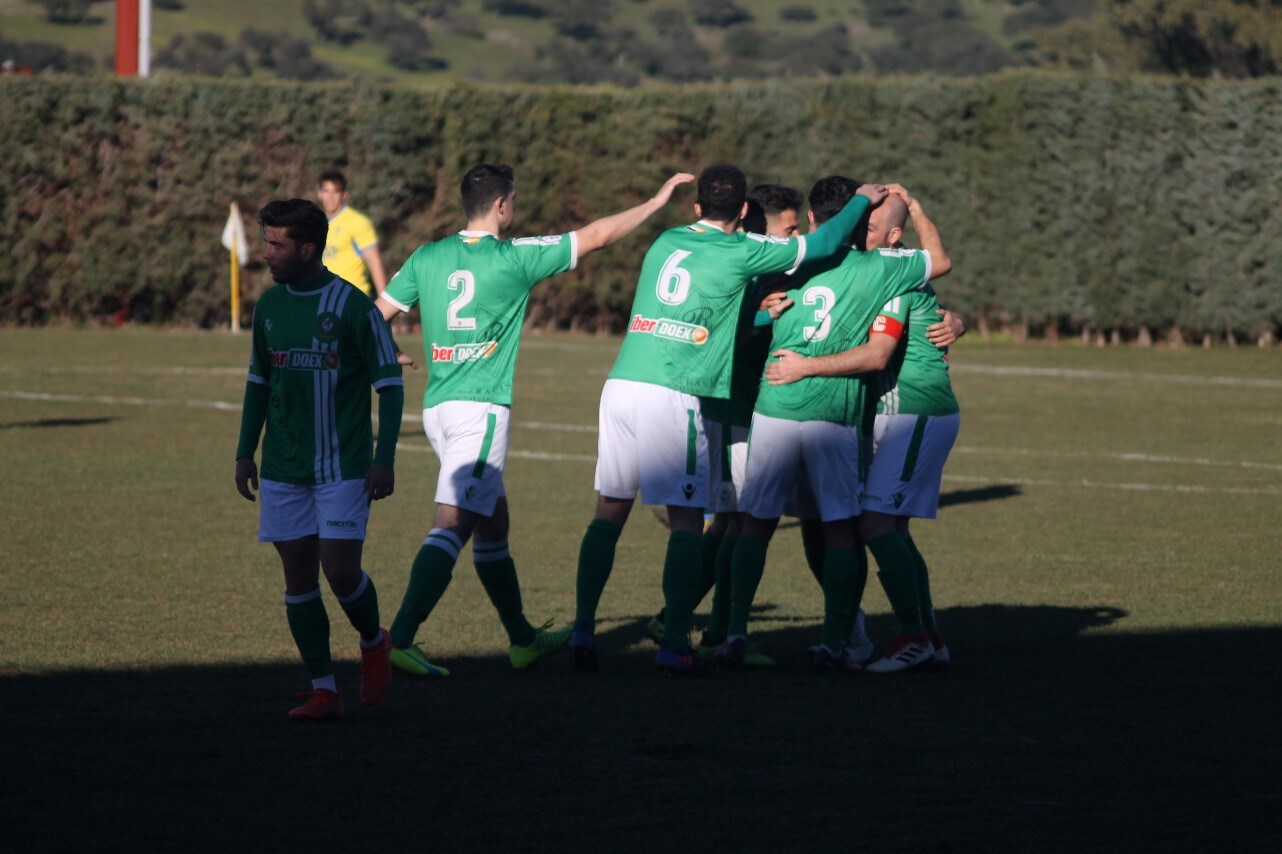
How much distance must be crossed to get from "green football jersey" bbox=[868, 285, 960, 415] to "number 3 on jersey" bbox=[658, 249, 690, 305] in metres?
0.99

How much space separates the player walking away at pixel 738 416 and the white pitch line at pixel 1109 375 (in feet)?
52.6

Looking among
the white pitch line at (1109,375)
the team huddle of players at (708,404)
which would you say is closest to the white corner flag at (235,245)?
the white pitch line at (1109,375)

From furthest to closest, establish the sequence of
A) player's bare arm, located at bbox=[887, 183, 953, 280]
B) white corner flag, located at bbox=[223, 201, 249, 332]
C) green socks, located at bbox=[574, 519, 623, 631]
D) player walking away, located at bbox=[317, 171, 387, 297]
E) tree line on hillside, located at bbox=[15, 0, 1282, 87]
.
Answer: tree line on hillside, located at bbox=[15, 0, 1282, 87], white corner flag, located at bbox=[223, 201, 249, 332], player walking away, located at bbox=[317, 171, 387, 297], player's bare arm, located at bbox=[887, 183, 953, 280], green socks, located at bbox=[574, 519, 623, 631]

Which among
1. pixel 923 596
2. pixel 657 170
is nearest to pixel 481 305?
pixel 923 596

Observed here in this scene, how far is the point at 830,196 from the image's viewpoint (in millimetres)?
7637

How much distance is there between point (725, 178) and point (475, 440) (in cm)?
153

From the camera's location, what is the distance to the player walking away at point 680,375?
23.7 ft

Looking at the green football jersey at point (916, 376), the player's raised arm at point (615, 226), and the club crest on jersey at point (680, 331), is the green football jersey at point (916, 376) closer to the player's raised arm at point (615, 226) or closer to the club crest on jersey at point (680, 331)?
the club crest on jersey at point (680, 331)

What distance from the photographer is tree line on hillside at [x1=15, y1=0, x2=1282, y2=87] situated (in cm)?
9206

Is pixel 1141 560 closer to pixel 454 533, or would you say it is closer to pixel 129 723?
pixel 454 533

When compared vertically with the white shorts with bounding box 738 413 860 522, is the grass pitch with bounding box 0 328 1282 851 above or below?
below

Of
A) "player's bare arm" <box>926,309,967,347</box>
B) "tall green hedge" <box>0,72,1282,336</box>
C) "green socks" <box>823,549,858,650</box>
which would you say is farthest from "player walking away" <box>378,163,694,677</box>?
"tall green hedge" <box>0,72,1282,336</box>

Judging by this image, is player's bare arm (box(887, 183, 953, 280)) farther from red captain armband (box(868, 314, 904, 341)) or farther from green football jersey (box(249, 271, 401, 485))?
green football jersey (box(249, 271, 401, 485))

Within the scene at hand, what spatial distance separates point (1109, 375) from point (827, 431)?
17.7m
